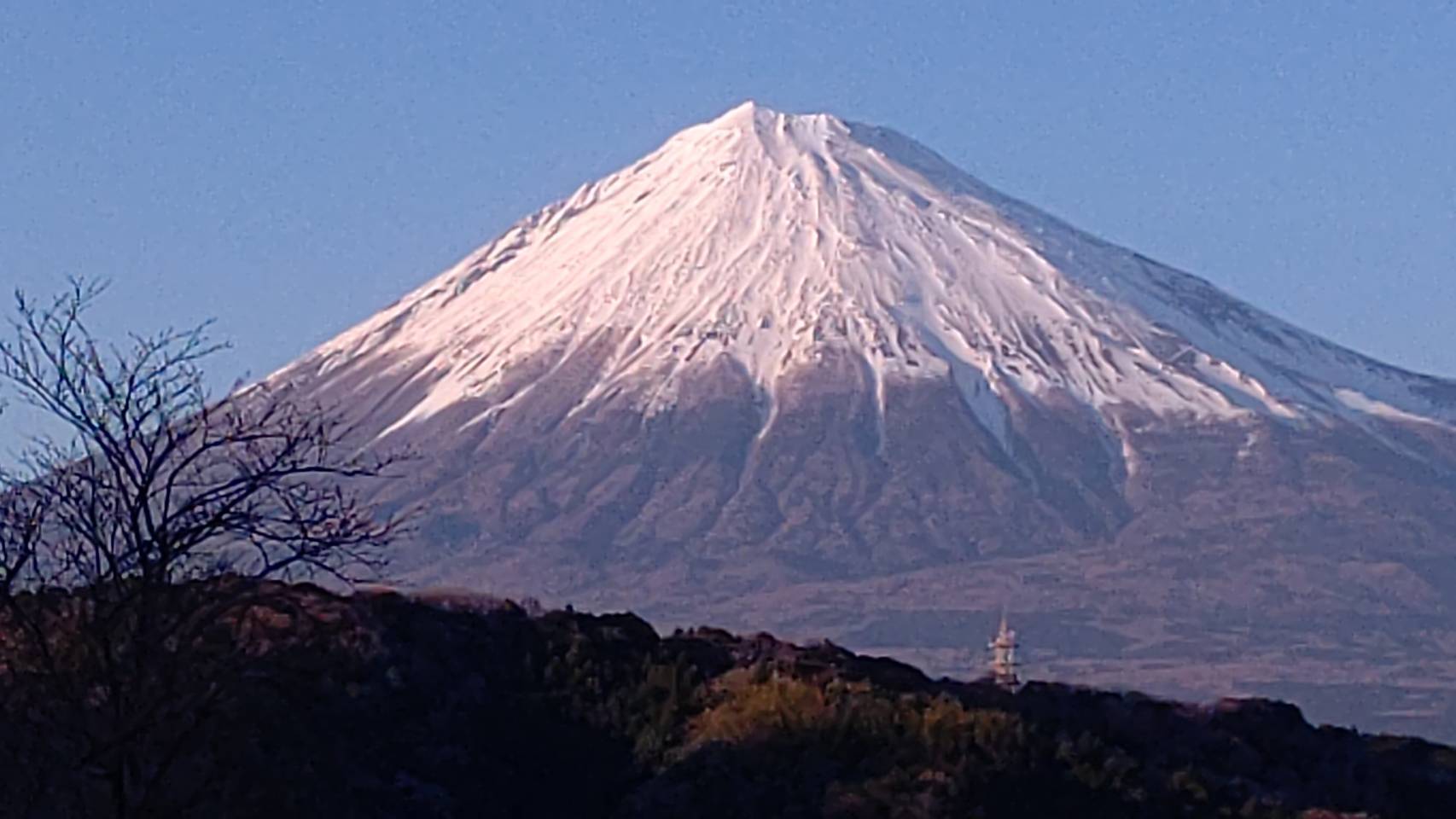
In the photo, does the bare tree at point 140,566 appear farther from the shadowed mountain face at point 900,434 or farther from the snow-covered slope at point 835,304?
the snow-covered slope at point 835,304

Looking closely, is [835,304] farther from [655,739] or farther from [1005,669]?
[655,739]

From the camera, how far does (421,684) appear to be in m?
18.1

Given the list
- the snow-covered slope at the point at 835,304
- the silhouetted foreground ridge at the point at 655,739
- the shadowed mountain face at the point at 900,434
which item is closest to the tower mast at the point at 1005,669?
the silhouetted foreground ridge at the point at 655,739

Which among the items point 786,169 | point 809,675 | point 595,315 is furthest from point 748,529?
point 809,675

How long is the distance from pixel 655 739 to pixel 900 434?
447 ft

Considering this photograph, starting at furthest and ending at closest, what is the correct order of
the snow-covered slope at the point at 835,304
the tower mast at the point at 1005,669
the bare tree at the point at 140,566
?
the snow-covered slope at the point at 835,304 → the tower mast at the point at 1005,669 → the bare tree at the point at 140,566

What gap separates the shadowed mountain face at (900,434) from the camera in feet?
424

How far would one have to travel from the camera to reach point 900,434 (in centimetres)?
15388

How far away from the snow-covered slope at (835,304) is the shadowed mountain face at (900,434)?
0.28 metres

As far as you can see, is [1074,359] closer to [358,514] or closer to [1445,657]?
[1445,657]

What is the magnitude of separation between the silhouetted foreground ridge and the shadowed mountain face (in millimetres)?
87868

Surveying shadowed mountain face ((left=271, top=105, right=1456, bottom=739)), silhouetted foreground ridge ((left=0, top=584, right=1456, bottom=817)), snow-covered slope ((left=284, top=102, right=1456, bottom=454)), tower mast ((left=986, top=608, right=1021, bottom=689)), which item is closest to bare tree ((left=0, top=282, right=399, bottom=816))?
silhouetted foreground ridge ((left=0, top=584, right=1456, bottom=817))

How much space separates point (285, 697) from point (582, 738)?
2.54 meters

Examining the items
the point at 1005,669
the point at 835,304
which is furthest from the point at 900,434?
the point at 1005,669
